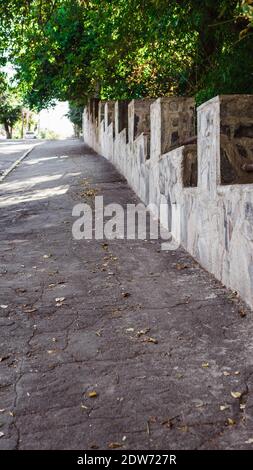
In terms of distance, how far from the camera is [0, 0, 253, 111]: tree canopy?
34.0 ft

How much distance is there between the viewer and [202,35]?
1200 cm

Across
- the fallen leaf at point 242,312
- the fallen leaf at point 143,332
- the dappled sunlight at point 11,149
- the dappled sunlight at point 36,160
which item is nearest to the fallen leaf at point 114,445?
the fallen leaf at point 143,332

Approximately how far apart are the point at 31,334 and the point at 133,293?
1356mm

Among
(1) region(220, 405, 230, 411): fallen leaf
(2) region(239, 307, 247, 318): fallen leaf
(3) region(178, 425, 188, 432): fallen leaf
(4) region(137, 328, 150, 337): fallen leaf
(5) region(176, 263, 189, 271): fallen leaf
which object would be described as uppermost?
(5) region(176, 263, 189, 271): fallen leaf

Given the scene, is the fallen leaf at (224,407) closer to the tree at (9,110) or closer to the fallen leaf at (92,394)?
the fallen leaf at (92,394)

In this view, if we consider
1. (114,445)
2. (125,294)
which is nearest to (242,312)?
(125,294)

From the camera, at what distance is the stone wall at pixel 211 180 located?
4.89 m

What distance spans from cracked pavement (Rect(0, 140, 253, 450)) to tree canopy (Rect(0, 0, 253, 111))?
314 cm

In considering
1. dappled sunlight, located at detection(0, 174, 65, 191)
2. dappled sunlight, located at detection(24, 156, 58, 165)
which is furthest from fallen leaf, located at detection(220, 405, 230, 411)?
dappled sunlight, located at detection(24, 156, 58, 165)

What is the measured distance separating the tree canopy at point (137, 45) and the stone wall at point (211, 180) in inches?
46.2

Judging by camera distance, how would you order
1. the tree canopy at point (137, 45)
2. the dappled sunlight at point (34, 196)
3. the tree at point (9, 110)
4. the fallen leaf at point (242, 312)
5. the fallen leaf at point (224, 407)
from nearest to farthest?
1. the fallen leaf at point (224, 407)
2. the fallen leaf at point (242, 312)
3. the tree canopy at point (137, 45)
4. the dappled sunlight at point (34, 196)
5. the tree at point (9, 110)

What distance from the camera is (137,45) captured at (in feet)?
44.1

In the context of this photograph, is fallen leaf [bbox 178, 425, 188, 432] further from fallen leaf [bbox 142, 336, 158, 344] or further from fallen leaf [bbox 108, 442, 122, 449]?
fallen leaf [bbox 142, 336, 158, 344]
